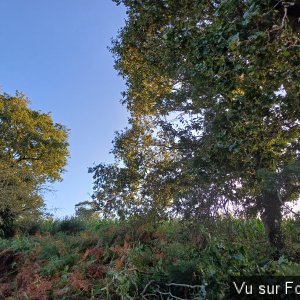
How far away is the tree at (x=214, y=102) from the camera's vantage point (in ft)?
16.3

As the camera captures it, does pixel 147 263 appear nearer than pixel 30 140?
Yes

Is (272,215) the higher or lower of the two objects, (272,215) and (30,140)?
the lower

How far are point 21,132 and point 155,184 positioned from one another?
17648 mm

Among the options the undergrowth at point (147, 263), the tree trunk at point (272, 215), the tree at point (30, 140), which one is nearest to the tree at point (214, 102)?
the tree trunk at point (272, 215)

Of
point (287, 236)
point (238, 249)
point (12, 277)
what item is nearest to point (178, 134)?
point (287, 236)

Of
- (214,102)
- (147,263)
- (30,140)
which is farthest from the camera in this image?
(30,140)

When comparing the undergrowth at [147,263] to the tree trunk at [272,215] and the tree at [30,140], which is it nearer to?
the tree trunk at [272,215]

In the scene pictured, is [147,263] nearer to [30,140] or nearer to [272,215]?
[272,215]

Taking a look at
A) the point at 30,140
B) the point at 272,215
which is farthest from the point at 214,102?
the point at 30,140

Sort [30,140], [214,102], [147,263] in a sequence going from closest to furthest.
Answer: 1. [147,263]
2. [214,102]
3. [30,140]

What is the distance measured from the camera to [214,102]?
8633 mm

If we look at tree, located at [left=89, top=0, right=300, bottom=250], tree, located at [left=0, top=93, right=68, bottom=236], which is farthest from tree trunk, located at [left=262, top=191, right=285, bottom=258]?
tree, located at [left=0, top=93, right=68, bottom=236]

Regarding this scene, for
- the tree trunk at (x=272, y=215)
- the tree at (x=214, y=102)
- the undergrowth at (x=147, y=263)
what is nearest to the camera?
the undergrowth at (x=147, y=263)

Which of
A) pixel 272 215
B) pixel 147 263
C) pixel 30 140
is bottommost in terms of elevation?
pixel 147 263
